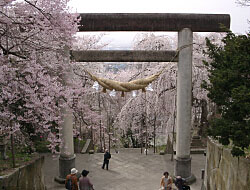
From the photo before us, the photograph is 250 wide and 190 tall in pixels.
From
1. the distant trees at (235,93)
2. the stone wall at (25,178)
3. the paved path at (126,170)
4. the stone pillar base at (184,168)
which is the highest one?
the distant trees at (235,93)

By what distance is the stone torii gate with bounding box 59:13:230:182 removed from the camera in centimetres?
735

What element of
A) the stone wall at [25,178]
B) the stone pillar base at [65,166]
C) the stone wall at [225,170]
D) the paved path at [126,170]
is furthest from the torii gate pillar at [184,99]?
the stone wall at [25,178]

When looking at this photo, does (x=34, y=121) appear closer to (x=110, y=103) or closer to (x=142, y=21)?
(x=142, y=21)

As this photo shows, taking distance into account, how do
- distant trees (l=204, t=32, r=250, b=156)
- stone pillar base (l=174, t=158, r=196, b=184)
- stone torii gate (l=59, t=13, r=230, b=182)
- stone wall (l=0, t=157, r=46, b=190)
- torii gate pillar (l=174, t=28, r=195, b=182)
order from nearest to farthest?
1. distant trees (l=204, t=32, r=250, b=156)
2. stone wall (l=0, t=157, r=46, b=190)
3. stone torii gate (l=59, t=13, r=230, b=182)
4. torii gate pillar (l=174, t=28, r=195, b=182)
5. stone pillar base (l=174, t=158, r=196, b=184)

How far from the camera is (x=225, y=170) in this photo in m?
4.77

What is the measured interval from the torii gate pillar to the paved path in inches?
33.3

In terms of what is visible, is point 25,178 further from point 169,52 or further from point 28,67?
point 169,52

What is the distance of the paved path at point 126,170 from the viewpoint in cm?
851

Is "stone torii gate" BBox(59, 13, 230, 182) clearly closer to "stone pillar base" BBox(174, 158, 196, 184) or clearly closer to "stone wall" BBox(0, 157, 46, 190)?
"stone pillar base" BBox(174, 158, 196, 184)

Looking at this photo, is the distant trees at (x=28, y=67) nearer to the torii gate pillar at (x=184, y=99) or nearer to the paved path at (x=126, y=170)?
the paved path at (x=126, y=170)

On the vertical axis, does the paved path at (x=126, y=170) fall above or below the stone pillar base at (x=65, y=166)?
below

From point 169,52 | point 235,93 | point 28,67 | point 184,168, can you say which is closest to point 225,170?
point 235,93

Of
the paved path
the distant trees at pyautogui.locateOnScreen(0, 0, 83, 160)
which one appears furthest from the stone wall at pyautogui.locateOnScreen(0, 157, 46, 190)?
the paved path

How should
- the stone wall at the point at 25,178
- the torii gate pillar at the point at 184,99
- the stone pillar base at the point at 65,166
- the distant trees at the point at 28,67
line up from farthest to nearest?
the stone pillar base at the point at 65,166 → the torii gate pillar at the point at 184,99 → the distant trees at the point at 28,67 → the stone wall at the point at 25,178
